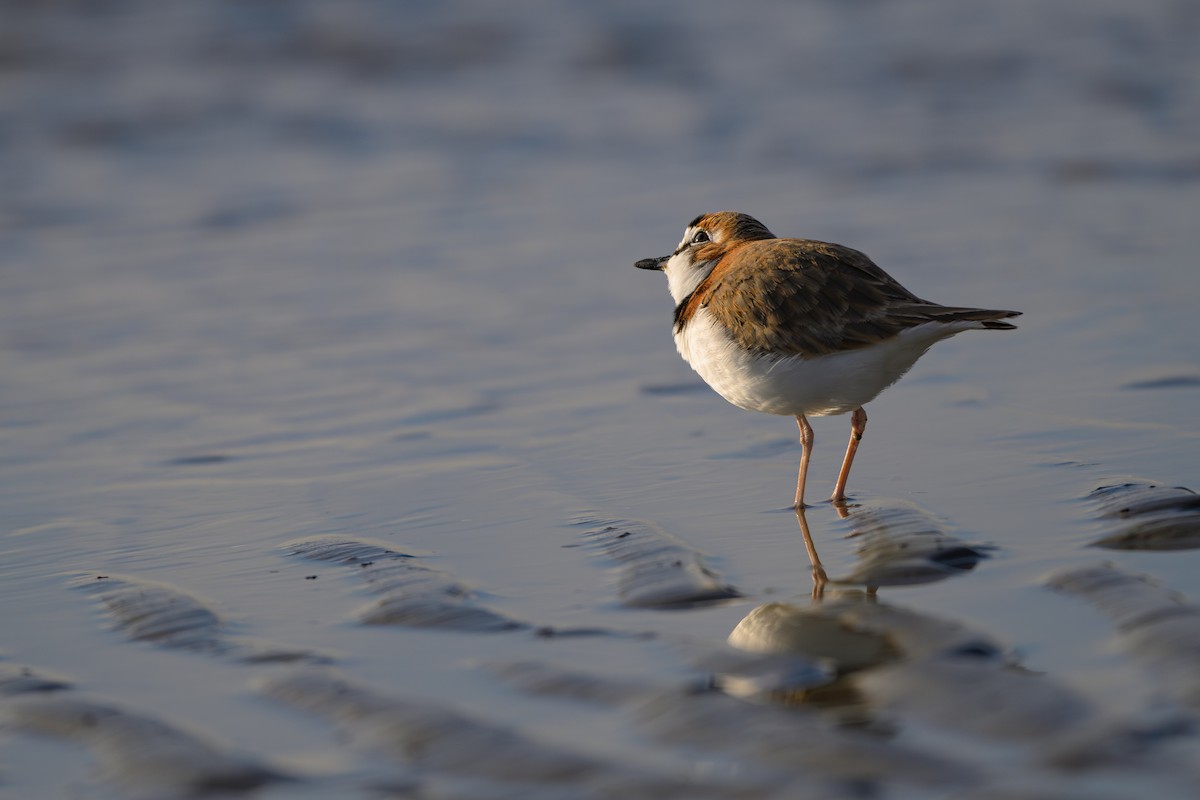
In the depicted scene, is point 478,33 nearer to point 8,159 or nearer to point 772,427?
point 8,159

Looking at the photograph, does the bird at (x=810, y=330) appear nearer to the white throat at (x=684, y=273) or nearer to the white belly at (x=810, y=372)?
the white belly at (x=810, y=372)

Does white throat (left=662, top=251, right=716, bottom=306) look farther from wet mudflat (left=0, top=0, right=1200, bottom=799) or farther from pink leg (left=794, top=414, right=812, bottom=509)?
pink leg (left=794, top=414, right=812, bottom=509)

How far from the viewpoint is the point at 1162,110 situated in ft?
45.8

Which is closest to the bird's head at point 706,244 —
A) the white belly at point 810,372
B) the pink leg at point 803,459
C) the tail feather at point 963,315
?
the white belly at point 810,372

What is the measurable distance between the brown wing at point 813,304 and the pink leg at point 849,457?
555mm

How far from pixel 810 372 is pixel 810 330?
179 mm

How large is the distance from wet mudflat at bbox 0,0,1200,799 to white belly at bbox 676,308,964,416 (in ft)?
1.54

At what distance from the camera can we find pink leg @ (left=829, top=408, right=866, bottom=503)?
594 centimetres

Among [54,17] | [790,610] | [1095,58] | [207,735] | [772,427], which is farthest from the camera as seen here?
[54,17]

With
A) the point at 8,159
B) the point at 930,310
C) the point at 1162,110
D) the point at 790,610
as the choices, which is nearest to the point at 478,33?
the point at 8,159

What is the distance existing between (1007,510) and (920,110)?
10.0 metres

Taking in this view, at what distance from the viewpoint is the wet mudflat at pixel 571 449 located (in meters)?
3.76

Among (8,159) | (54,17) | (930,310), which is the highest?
(54,17)

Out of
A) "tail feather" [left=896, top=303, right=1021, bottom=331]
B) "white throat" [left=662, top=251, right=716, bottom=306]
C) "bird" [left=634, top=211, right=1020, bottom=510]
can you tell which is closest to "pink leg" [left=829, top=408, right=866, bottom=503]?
"bird" [left=634, top=211, right=1020, bottom=510]
